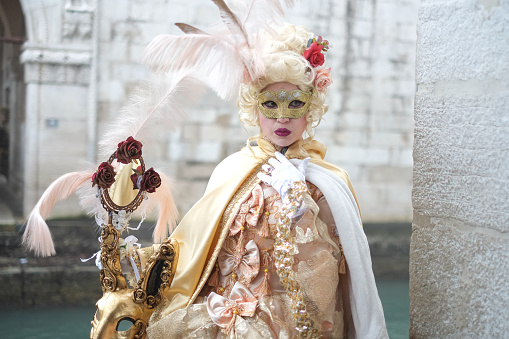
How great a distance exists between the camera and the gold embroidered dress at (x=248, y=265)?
1902 mm

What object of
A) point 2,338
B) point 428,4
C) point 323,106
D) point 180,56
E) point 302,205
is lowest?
point 2,338

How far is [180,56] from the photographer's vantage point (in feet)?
6.24

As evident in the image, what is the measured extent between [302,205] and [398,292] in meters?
4.85

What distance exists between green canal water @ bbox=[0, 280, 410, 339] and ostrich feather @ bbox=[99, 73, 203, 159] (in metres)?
3.14

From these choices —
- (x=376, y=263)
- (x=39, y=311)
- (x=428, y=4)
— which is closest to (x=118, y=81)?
(x=39, y=311)

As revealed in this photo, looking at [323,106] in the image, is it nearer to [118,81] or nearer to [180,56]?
[180,56]

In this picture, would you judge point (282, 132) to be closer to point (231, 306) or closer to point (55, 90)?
point (231, 306)

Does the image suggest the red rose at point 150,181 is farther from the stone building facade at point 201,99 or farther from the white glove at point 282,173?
the stone building facade at point 201,99

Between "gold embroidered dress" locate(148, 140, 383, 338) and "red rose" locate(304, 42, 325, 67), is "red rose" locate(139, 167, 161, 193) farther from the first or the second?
"red rose" locate(304, 42, 325, 67)

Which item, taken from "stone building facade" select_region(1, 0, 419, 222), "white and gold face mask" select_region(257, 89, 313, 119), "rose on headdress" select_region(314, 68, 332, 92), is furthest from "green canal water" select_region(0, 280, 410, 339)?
"rose on headdress" select_region(314, 68, 332, 92)

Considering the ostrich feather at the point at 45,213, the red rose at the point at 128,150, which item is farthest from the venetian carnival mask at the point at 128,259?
the ostrich feather at the point at 45,213

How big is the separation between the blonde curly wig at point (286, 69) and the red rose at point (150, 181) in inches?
16.0

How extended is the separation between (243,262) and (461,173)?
775 mm

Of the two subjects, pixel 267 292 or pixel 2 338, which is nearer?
pixel 267 292
